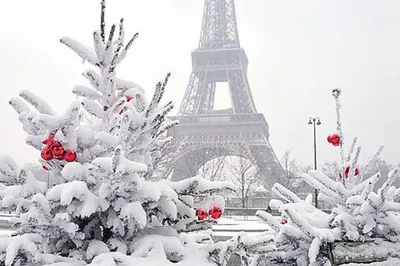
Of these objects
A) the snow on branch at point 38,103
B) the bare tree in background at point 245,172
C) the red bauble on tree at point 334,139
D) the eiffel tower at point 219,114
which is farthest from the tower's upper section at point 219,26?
the snow on branch at point 38,103

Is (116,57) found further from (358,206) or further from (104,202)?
(358,206)

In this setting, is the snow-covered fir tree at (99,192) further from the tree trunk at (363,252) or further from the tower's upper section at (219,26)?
the tower's upper section at (219,26)

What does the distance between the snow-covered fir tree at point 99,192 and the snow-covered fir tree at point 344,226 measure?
0.77m

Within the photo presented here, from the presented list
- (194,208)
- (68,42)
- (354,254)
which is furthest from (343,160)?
(68,42)

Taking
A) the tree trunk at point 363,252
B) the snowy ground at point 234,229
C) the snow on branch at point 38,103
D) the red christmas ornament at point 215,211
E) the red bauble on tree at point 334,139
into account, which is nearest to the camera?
the snow on branch at point 38,103

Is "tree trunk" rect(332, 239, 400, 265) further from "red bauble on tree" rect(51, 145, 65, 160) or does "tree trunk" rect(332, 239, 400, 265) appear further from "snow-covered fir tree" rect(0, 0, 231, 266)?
"red bauble on tree" rect(51, 145, 65, 160)

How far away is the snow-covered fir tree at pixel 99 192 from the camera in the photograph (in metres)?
3.05

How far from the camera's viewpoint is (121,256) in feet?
9.68

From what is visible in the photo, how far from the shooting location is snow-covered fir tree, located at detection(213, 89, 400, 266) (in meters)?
4.21

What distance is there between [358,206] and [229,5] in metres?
62.7

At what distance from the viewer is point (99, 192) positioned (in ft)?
10.2

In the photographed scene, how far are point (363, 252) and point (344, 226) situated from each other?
11.5 inches

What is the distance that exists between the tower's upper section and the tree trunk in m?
56.9

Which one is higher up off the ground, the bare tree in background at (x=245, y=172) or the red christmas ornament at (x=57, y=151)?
the bare tree in background at (x=245, y=172)
